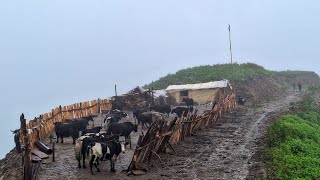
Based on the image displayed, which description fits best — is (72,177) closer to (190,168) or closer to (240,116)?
(190,168)

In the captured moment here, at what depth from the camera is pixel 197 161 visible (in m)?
15.9

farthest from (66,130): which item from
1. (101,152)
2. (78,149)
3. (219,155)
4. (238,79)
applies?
(238,79)

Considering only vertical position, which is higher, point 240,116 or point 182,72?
point 182,72

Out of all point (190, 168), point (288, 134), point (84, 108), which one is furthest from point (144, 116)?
point (190, 168)

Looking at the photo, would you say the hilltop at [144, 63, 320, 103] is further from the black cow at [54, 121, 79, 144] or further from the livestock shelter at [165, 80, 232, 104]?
the black cow at [54, 121, 79, 144]

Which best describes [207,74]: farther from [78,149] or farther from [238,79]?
[78,149]

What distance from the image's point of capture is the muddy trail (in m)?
Answer: 13.9

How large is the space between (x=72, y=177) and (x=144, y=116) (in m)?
11.9

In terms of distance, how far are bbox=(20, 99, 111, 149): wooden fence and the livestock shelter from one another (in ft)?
29.3

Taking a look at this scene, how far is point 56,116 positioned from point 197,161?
Result: 12436 mm

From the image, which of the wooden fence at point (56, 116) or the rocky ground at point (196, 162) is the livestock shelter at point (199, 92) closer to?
the wooden fence at point (56, 116)

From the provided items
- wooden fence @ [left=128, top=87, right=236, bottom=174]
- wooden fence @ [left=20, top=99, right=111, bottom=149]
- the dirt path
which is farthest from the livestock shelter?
wooden fence @ [left=128, top=87, right=236, bottom=174]

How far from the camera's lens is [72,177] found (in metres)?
13.8

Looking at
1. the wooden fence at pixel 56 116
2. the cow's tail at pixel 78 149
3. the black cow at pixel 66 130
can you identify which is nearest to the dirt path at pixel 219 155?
the cow's tail at pixel 78 149
